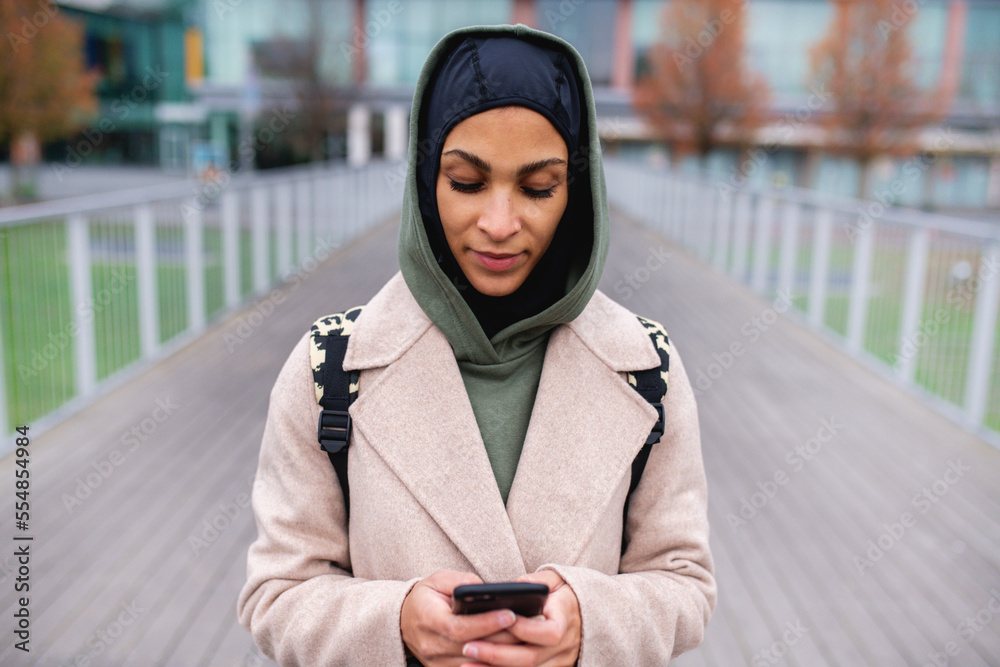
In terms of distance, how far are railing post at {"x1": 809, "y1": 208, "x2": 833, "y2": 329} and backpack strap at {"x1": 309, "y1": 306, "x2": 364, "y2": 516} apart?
7.75 m

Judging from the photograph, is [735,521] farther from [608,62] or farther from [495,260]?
[608,62]

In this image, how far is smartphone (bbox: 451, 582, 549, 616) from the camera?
1.18 meters

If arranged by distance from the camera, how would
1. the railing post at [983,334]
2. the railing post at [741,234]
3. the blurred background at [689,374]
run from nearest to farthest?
1. the blurred background at [689,374]
2. the railing post at [983,334]
3. the railing post at [741,234]

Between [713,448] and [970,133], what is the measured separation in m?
38.2

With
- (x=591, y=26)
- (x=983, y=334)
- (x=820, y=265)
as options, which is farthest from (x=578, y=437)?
(x=591, y=26)

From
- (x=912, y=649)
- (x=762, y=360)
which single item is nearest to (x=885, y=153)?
(x=762, y=360)

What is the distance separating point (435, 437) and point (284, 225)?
10.2 meters

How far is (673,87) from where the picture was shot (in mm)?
25688

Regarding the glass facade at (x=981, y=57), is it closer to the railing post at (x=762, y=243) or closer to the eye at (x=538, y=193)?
the railing post at (x=762, y=243)

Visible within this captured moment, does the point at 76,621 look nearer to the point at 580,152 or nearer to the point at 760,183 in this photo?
the point at 580,152

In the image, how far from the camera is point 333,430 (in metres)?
1.40

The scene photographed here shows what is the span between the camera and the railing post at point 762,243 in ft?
35.0

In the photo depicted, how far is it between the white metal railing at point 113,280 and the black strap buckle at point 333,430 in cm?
414

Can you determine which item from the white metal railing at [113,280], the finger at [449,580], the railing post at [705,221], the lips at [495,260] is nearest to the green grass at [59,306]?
the white metal railing at [113,280]
